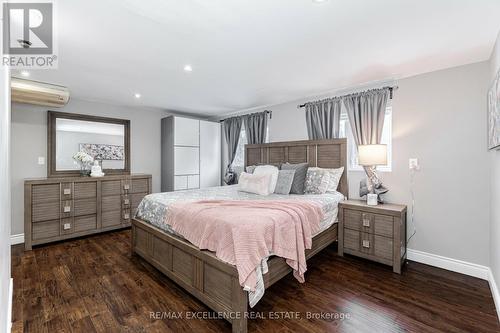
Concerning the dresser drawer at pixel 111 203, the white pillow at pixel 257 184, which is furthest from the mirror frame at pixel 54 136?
the white pillow at pixel 257 184

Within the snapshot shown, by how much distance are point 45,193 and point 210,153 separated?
3.06 meters

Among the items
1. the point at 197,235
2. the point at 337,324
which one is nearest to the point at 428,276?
Answer: the point at 337,324

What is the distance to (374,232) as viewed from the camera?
113 inches

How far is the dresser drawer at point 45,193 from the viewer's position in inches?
136

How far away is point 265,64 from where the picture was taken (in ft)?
8.86

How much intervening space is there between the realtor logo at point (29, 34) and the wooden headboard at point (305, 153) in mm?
3301

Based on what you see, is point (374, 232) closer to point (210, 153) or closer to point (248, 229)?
point (248, 229)

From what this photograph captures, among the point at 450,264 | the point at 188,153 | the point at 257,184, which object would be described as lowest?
the point at 450,264

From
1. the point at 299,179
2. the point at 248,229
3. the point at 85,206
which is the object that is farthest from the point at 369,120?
the point at 85,206

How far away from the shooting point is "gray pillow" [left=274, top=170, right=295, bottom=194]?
345 centimetres

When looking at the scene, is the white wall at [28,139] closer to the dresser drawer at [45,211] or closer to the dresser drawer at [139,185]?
the dresser drawer at [45,211]

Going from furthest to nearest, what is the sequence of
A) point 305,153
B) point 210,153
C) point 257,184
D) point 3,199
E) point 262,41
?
1. point 210,153
2. point 305,153
3. point 257,184
4. point 262,41
5. point 3,199

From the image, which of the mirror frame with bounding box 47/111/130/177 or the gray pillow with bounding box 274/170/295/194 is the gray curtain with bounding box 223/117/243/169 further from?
the mirror frame with bounding box 47/111/130/177

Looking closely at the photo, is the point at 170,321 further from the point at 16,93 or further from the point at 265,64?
the point at 16,93
